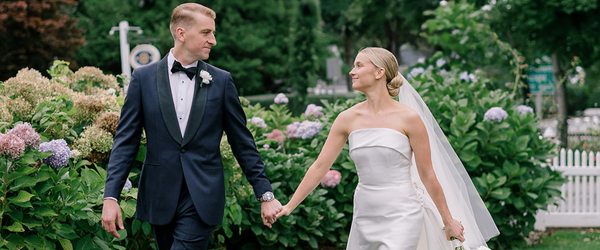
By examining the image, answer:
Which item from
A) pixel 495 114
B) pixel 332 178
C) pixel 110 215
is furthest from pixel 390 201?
pixel 495 114

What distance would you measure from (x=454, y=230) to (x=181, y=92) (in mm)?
1618

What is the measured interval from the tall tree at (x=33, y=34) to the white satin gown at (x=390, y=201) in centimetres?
1336

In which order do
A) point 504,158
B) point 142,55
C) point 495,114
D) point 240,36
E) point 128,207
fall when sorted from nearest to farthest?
point 128,207, point 495,114, point 504,158, point 142,55, point 240,36

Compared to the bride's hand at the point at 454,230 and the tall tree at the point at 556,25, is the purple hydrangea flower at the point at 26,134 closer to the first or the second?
the bride's hand at the point at 454,230

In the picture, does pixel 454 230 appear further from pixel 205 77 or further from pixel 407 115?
pixel 205 77

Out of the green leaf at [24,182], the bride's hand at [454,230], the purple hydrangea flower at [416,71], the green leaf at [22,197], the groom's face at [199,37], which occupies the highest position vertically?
the groom's face at [199,37]

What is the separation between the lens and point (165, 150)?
2506 millimetres

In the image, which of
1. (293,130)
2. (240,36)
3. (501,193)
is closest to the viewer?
(501,193)

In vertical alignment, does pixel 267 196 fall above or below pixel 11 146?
below

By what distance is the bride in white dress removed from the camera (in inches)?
110

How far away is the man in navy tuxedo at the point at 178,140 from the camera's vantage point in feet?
8.15

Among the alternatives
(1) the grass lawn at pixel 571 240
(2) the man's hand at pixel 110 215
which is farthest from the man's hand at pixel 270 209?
(1) the grass lawn at pixel 571 240

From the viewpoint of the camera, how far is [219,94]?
2.63 metres

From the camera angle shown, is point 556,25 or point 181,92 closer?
point 181,92
